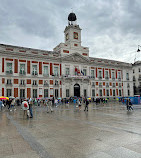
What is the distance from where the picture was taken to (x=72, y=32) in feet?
149

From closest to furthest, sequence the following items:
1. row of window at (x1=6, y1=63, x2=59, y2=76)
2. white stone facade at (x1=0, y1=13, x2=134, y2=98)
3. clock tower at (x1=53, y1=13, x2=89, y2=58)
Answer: row of window at (x1=6, y1=63, x2=59, y2=76), white stone facade at (x1=0, y1=13, x2=134, y2=98), clock tower at (x1=53, y1=13, x2=89, y2=58)

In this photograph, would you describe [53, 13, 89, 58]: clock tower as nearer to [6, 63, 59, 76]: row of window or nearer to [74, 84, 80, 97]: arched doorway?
[6, 63, 59, 76]: row of window

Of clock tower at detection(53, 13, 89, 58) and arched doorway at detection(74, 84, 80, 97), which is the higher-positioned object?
clock tower at detection(53, 13, 89, 58)

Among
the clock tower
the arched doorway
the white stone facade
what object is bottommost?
the arched doorway

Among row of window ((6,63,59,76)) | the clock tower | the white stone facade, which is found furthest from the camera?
the clock tower

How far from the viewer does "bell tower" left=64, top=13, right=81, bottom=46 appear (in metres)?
44.9

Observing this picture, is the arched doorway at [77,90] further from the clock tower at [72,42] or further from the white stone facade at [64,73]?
the clock tower at [72,42]

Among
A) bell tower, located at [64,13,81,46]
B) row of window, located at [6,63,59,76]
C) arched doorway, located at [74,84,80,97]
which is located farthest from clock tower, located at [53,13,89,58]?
arched doorway, located at [74,84,80,97]

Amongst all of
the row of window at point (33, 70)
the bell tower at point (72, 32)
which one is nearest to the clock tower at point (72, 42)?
the bell tower at point (72, 32)

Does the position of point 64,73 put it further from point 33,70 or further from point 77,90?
point 33,70

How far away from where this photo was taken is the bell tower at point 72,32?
4495 cm

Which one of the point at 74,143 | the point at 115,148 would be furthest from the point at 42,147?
the point at 115,148

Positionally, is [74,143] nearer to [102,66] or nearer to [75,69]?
[75,69]

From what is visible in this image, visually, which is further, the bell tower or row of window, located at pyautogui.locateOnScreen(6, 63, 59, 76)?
the bell tower
